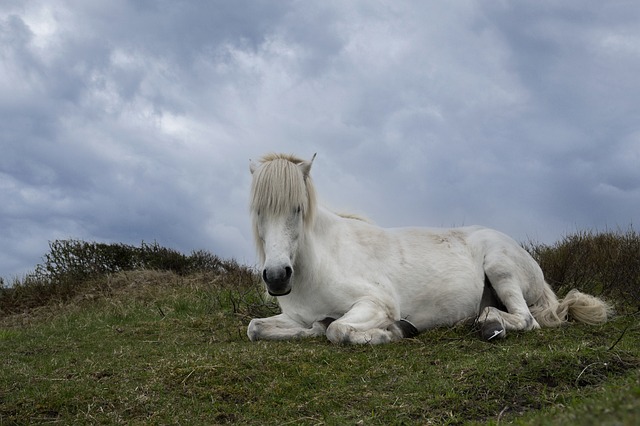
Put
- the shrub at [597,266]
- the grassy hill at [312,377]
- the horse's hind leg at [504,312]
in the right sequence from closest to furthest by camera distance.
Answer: the grassy hill at [312,377] < the horse's hind leg at [504,312] < the shrub at [597,266]

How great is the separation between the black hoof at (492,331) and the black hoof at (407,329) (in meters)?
0.70

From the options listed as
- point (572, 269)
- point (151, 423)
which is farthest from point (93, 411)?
point (572, 269)

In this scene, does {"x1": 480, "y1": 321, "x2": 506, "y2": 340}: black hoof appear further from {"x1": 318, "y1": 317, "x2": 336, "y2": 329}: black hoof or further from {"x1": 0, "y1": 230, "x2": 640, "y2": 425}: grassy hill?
{"x1": 318, "y1": 317, "x2": 336, "y2": 329}: black hoof

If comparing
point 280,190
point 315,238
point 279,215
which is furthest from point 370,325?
point 280,190

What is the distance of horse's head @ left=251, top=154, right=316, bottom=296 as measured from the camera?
→ 571 cm

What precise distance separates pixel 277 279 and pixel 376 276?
1.50 meters

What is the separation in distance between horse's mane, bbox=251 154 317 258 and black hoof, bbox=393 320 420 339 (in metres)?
1.41

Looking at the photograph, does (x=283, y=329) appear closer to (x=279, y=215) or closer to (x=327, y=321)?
(x=327, y=321)

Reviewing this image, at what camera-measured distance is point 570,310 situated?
7.57 metres

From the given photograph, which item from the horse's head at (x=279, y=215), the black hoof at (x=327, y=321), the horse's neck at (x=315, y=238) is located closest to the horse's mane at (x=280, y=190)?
the horse's head at (x=279, y=215)

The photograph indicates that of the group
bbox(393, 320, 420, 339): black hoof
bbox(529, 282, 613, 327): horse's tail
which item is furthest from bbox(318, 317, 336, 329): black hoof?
bbox(529, 282, 613, 327): horse's tail

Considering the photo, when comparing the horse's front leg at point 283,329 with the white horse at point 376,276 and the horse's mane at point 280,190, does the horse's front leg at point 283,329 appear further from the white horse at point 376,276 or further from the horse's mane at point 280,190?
the horse's mane at point 280,190

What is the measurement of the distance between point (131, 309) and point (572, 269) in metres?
7.37

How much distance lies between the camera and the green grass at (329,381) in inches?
164
